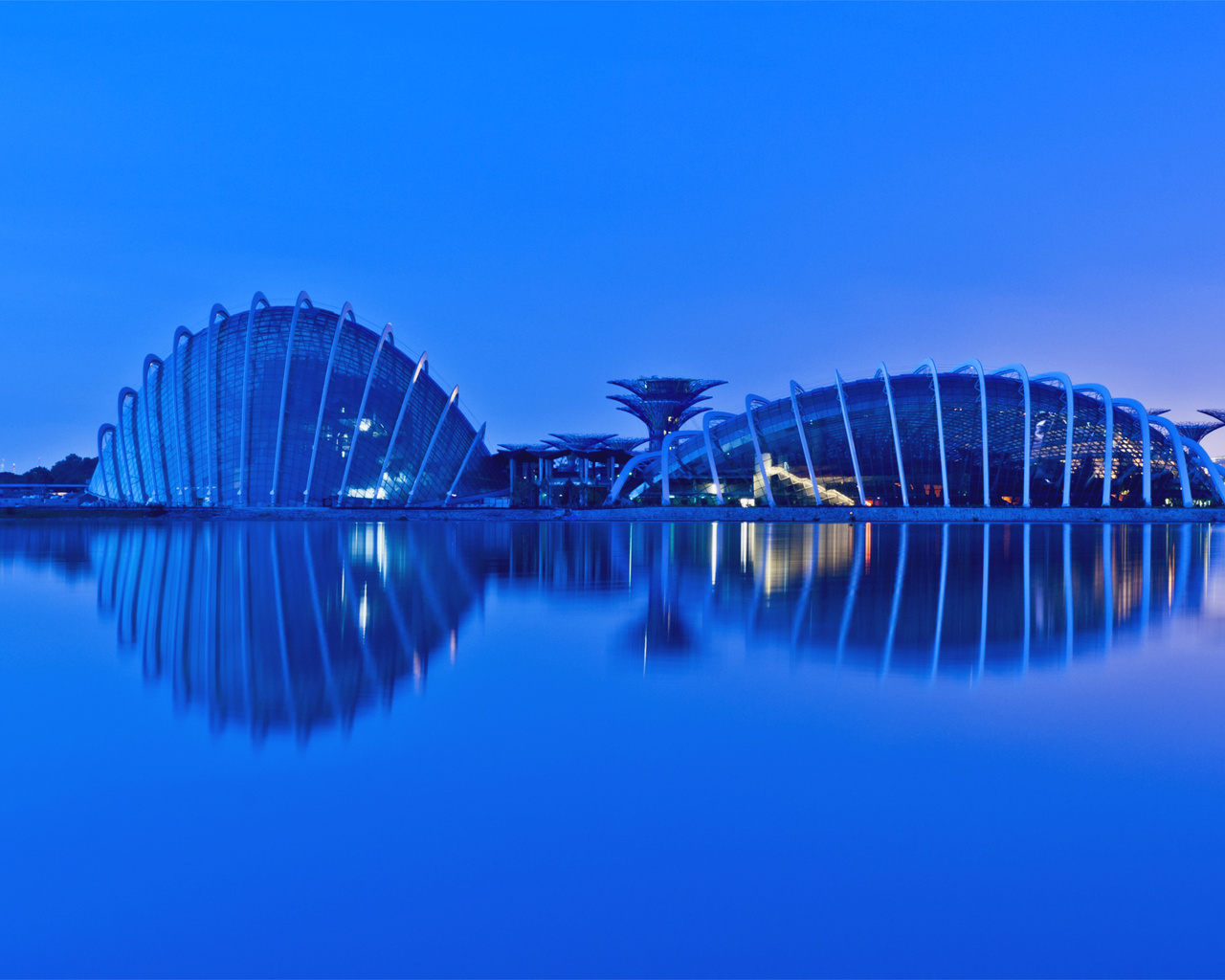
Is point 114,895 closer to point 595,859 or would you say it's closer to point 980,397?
point 595,859

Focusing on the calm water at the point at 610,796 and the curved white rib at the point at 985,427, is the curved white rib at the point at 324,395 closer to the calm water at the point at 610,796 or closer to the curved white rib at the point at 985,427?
the curved white rib at the point at 985,427

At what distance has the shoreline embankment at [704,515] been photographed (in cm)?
6372

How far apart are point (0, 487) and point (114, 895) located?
466 feet

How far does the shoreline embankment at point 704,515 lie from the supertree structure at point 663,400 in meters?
31.0

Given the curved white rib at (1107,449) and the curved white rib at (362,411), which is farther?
the curved white rib at (362,411)

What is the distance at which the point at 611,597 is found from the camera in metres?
16.8

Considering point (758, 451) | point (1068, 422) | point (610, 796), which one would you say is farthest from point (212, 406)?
point (610, 796)

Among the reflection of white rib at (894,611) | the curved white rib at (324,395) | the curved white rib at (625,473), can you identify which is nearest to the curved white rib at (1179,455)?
the curved white rib at (625,473)

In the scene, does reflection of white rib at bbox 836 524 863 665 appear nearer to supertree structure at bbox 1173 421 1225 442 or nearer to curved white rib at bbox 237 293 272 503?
curved white rib at bbox 237 293 272 503

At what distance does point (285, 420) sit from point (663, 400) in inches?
1472

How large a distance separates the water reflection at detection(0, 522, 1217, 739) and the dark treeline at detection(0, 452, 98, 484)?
6560 inches

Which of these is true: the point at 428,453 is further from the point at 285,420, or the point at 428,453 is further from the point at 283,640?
the point at 283,640

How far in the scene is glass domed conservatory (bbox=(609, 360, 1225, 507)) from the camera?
72562mm

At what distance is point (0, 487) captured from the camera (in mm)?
124438
